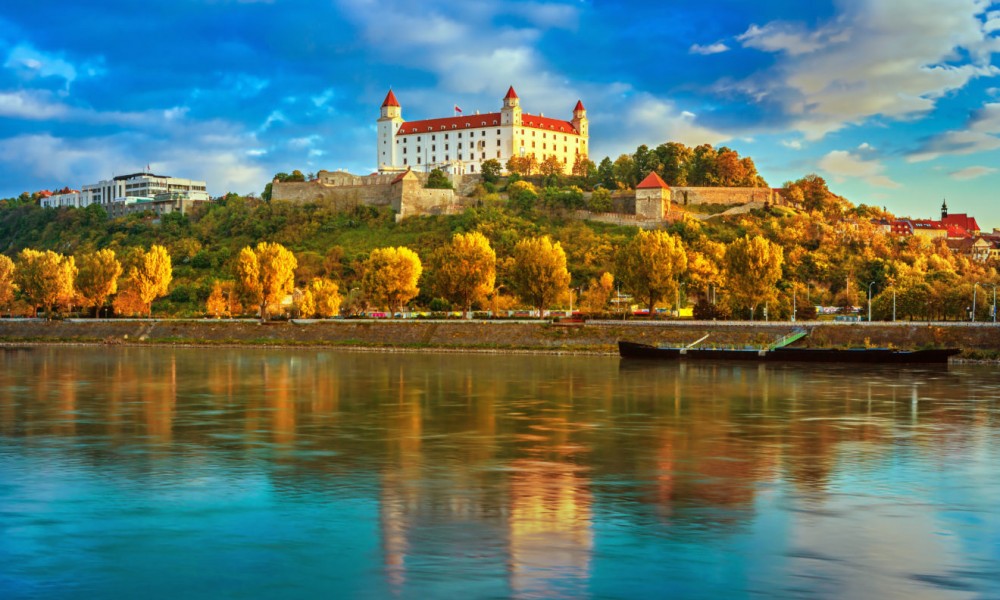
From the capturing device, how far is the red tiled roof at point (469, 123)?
163m

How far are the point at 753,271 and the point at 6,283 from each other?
8134 centimetres

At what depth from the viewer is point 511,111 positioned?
162m

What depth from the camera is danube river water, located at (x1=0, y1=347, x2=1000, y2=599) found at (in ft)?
55.3

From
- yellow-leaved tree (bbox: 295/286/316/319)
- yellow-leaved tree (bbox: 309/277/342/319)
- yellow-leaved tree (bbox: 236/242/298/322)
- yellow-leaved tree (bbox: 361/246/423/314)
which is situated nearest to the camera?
yellow-leaved tree (bbox: 361/246/423/314)

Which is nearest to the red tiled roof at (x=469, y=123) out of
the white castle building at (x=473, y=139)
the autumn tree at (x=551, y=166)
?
the white castle building at (x=473, y=139)

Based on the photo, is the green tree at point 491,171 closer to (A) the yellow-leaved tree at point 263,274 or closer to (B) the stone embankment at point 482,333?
(A) the yellow-leaved tree at point 263,274

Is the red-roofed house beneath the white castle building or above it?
beneath

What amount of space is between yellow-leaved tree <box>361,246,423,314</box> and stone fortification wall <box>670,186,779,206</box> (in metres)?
53.5

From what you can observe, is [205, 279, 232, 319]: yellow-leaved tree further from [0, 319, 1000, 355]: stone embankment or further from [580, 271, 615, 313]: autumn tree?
[580, 271, 615, 313]: autumn tree

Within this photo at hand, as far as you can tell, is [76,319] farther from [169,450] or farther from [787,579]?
[787,579]

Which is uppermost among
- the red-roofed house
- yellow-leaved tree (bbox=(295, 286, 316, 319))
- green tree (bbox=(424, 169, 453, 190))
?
green tree (bbox=(424, 169, 453, 190))

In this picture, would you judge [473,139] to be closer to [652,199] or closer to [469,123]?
[469,123]

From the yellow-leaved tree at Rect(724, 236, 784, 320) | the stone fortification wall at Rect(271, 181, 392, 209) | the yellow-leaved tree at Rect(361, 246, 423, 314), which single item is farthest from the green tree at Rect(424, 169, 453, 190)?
the yellow-leaved tree at Rect(724, 236, 784, 320)

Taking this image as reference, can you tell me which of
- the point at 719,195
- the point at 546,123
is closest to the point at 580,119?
the point at 546,123
